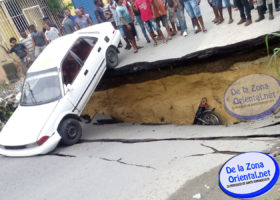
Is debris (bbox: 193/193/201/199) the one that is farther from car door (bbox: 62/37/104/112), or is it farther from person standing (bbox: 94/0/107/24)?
person standing (bbox: 94/0/107/24)

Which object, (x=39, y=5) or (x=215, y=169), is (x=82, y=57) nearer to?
(x=215, y=169)

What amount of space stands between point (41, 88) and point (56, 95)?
519 millimetres

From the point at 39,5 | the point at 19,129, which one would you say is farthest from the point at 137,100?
the point at 39,5

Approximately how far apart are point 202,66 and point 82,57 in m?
3.06

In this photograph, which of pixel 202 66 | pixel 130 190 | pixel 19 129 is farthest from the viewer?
pixel 202 66

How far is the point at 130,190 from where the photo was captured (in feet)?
13.5

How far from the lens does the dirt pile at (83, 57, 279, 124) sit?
6.28 m

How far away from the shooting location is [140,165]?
487cm

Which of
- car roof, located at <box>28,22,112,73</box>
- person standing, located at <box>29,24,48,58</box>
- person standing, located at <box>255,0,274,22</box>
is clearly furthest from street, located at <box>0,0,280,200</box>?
person standing, located at <box>29,24,48,58</box>

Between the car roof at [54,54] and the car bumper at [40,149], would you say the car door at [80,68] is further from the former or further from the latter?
the car bumper at [40,149]

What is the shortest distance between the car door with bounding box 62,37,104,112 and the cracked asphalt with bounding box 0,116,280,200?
1.20m

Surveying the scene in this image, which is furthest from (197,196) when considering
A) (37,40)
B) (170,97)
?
(37,40)

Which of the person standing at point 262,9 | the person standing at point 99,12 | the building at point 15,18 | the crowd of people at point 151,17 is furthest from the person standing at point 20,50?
the person standing at point 262,9

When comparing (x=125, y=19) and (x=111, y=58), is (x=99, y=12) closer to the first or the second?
(x=125, y=19)
